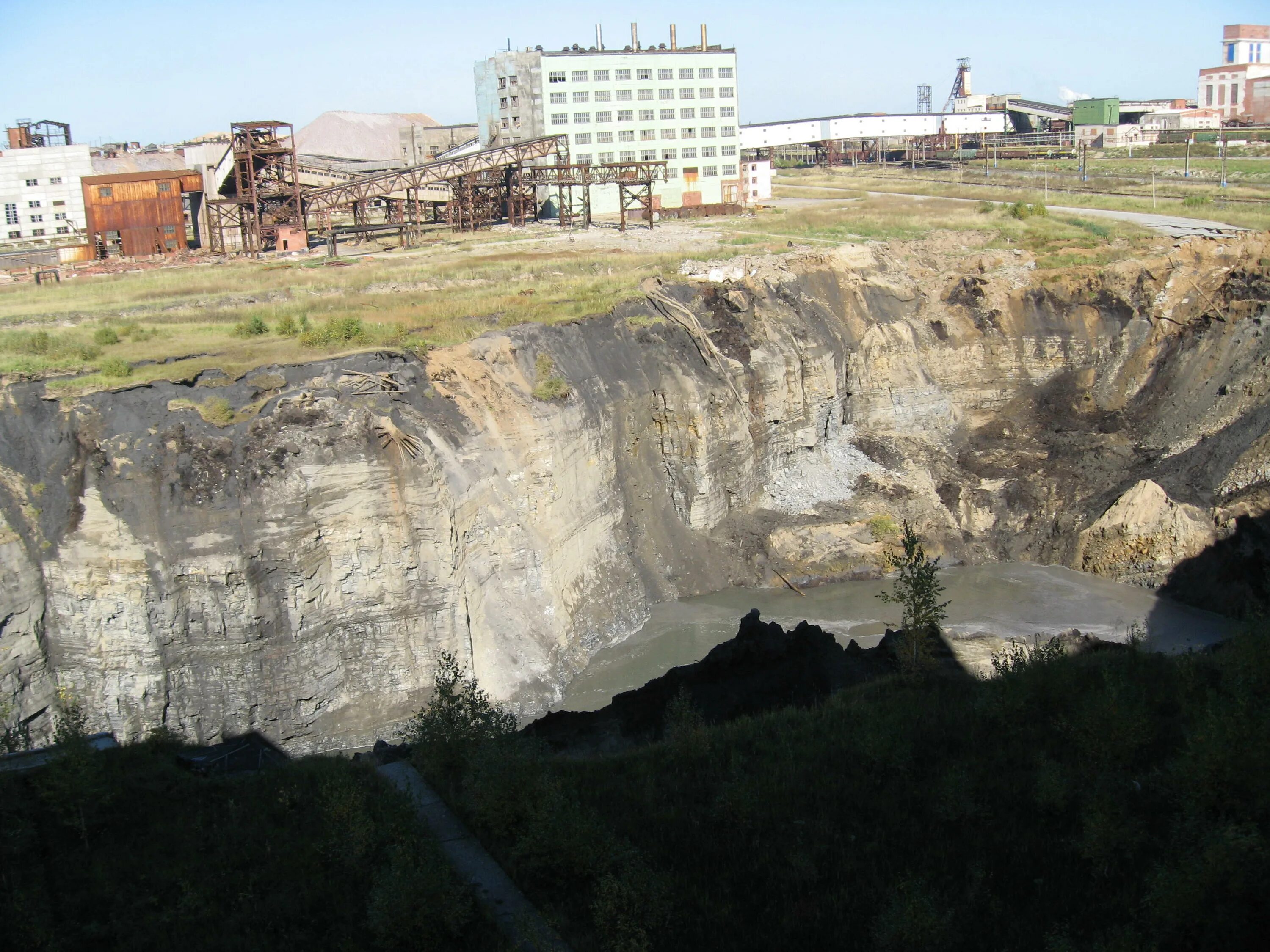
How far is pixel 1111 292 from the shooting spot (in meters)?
42.0

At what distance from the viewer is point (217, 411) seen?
24188mm

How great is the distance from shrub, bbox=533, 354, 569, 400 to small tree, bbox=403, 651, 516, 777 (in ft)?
39.2

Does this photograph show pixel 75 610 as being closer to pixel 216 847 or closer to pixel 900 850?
pixel 216 847

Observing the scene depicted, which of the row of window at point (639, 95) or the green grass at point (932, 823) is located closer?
the green grass at point (932, 823)

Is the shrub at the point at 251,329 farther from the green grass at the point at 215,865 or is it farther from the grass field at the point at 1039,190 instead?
the grass field at the point at 1039,190

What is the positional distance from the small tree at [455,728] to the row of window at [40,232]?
5375 centimetres

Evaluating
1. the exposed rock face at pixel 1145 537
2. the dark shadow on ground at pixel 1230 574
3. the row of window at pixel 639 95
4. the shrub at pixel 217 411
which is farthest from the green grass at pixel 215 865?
the row of window at pixel 639 95

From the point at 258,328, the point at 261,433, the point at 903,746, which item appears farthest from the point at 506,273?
the point at 903,746

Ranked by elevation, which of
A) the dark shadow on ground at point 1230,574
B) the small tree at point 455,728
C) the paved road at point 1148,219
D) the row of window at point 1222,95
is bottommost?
the dark shadow on ground at point 1230,574

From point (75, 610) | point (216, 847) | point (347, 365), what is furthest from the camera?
point (347, 365)

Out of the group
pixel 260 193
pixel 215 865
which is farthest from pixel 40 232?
pixel 215 865

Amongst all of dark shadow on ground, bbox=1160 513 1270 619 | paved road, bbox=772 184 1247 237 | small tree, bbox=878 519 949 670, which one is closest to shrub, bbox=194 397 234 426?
small tree, bbox=878 519 949 670

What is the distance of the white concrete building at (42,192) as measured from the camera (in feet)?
195

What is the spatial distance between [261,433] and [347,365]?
3244 mm
